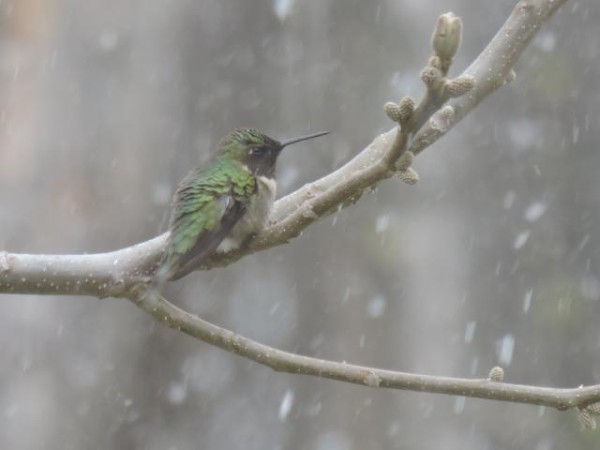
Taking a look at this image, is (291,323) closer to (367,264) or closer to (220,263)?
(367,264)

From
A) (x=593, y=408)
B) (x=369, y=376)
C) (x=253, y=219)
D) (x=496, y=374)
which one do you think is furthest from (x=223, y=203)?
(x=593, y=408)

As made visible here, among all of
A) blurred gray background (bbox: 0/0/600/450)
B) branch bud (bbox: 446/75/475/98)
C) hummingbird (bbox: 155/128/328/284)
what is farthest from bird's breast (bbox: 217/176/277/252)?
blurred gray background (bbox: 0/0/600/450)

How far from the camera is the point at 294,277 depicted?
11.5m

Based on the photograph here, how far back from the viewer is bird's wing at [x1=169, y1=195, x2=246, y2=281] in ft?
11.6

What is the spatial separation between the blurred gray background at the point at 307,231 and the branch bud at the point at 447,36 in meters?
6.29

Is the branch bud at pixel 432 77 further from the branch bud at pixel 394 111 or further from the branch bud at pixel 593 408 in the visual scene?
the branch bud at pixel 593 408

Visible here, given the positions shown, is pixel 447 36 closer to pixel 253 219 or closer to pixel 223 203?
pixel 253 219

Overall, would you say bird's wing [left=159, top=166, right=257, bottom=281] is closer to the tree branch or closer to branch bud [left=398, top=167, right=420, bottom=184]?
the tree branch

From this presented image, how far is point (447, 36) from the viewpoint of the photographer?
2.46 m

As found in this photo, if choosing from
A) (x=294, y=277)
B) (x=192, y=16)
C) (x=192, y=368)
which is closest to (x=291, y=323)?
(x=294, y=277)

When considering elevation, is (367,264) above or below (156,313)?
below

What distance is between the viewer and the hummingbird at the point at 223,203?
11.9 ft

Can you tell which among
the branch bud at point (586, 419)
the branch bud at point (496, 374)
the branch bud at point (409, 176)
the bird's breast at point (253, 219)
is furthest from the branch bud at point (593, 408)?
the bird's breast at point (253, 219)

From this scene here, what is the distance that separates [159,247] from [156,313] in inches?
13.1
